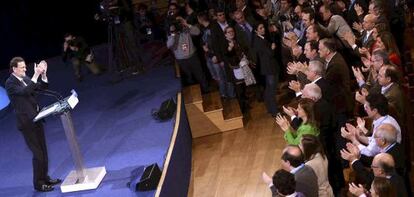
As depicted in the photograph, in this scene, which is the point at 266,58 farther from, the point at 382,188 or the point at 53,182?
the point at 382,188

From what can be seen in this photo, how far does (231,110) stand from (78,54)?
8.17ft

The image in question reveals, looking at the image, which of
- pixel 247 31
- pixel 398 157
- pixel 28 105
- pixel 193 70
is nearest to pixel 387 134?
pixel 398 157

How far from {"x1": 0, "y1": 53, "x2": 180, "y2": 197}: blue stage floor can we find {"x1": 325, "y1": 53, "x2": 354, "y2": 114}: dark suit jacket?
173cm

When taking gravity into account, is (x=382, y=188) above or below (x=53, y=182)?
above

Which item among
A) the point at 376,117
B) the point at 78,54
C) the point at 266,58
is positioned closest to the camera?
the point at 376,117

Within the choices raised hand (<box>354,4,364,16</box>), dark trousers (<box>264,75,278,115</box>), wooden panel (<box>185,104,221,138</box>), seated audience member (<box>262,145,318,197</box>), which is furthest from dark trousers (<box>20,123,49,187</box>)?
raised hand (<box>354,4,364,16</box>)

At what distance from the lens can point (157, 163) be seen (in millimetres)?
5492

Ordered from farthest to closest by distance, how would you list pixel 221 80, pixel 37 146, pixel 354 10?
pixel 221 80 → pixel 354 10 → pixel 37 146

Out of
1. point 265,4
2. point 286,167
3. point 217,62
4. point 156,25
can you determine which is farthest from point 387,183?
point 156,25

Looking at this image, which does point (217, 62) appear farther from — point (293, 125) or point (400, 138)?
point (400, 138)

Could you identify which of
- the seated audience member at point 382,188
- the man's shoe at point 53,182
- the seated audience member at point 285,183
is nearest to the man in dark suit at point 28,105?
the man's shoe at point 53,182

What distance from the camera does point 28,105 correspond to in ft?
16.5

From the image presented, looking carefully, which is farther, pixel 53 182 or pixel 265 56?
pixel 265 56

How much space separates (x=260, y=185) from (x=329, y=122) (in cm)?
124
